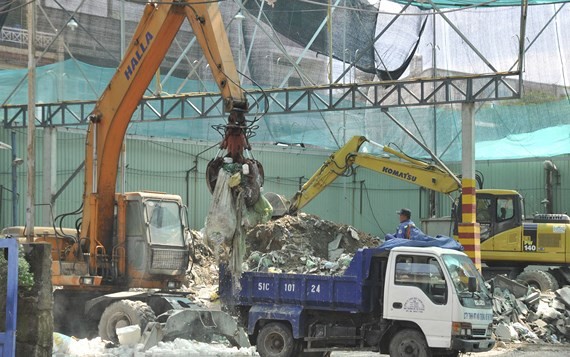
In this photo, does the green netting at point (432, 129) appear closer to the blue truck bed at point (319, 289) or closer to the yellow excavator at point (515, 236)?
the yellow excavator at point (515, 236)

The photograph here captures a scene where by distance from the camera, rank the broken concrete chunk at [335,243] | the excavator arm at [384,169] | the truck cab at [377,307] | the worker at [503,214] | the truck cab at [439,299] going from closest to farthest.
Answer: the truck cab at [439,299]
the truck cab at [377,307]
the worker at [503,214]
the excavator arm at [384,169]
the broken concrete chunk at [335,243]

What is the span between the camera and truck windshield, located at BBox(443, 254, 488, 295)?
16.5m

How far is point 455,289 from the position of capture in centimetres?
1631

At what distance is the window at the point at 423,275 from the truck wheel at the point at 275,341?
82.5 inches

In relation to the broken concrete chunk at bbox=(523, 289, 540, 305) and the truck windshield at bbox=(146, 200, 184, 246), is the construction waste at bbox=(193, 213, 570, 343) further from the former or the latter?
the truck windshield at bbox=(146, 200, 184, 246)

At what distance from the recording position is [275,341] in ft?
57.3

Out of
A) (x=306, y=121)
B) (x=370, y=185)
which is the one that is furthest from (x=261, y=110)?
(x=370, y=185)

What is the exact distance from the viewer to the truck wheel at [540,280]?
29.2m

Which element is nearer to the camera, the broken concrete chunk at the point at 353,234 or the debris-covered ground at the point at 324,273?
the debris-covered ground at the point at 324,273

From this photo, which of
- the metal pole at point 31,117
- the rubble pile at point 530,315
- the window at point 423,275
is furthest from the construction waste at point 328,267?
the metal pole at point 31,117

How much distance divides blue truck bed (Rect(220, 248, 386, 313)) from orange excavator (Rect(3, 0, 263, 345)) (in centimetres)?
123

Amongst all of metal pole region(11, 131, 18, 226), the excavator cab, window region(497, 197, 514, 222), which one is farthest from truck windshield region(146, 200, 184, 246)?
window region(497, 197, 514, 222)

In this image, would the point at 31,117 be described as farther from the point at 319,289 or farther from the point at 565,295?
the point at 565,295

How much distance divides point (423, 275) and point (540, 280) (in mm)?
13757
